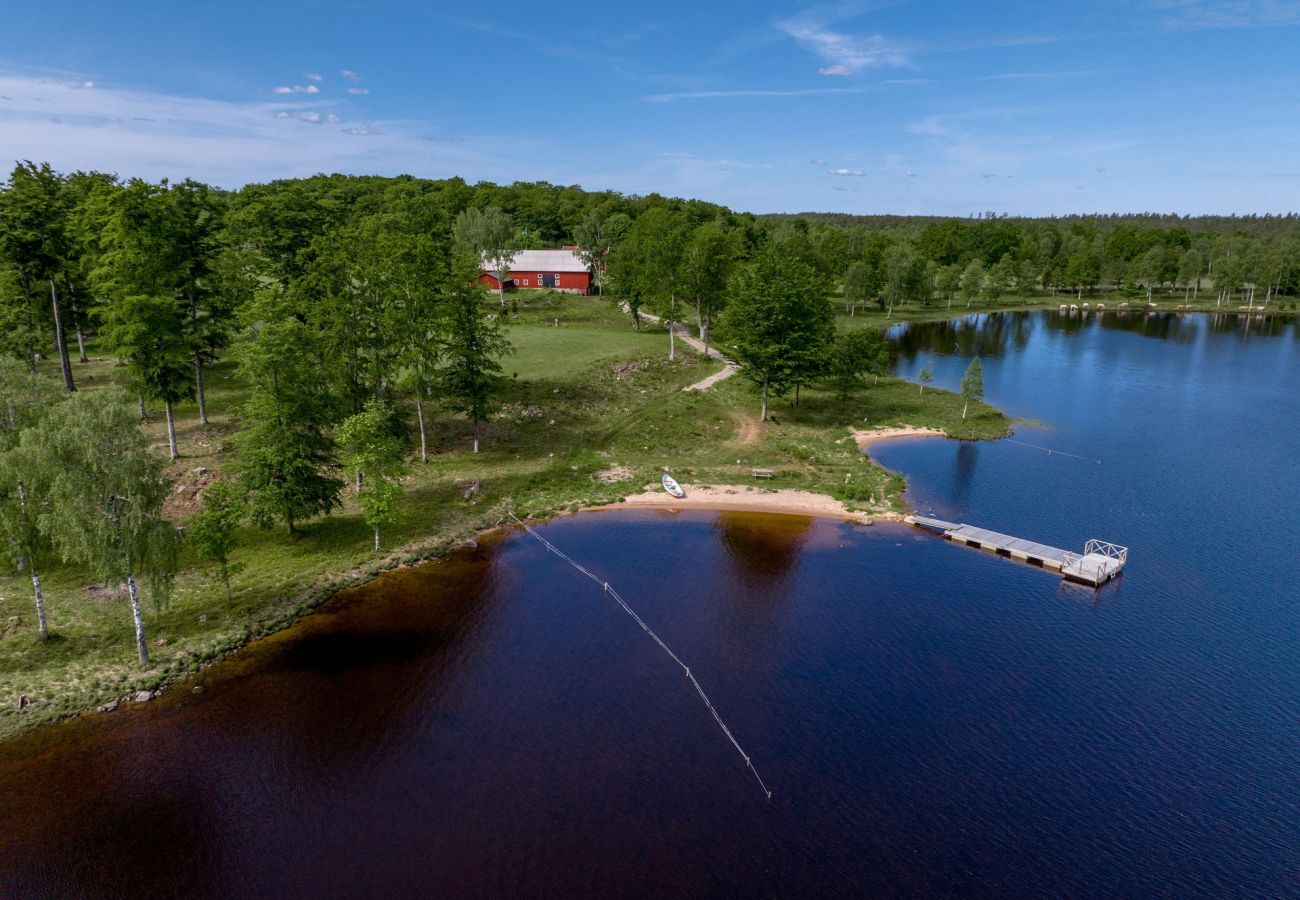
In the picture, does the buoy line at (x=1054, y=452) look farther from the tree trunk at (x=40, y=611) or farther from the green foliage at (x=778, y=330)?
the tree trunk at (x=40, y=611)

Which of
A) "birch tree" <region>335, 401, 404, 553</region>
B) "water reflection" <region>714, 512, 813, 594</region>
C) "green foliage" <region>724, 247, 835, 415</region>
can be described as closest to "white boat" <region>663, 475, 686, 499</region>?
"water reflection" <region>714, 512, 813, 594</region>

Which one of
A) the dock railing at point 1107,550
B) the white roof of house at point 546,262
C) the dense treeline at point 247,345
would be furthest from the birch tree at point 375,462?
the white roof of house at point 546,262

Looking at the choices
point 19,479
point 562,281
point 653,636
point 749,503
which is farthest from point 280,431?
point 562,281

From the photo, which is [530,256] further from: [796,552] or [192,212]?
[796,552]

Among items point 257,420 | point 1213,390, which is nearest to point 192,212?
point 257,420

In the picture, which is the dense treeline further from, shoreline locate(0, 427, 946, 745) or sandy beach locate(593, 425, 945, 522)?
sandy beach locate(593, 425, 945, 522)

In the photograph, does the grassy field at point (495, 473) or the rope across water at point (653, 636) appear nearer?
the rope across water at point (653, 636)
